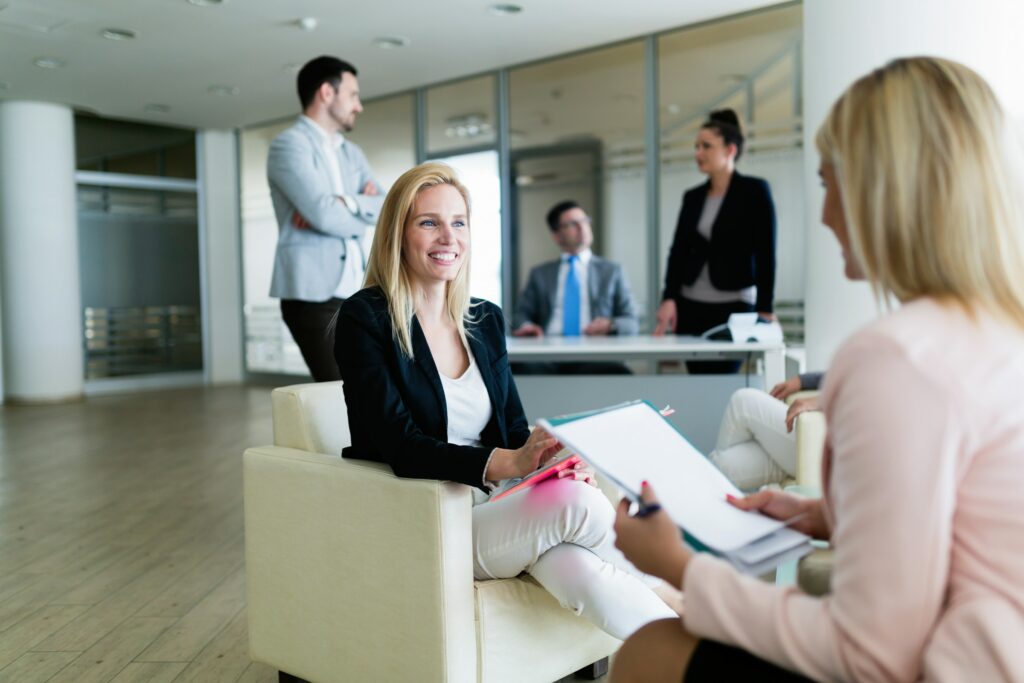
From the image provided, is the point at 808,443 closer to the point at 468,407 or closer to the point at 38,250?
the point at 468,407

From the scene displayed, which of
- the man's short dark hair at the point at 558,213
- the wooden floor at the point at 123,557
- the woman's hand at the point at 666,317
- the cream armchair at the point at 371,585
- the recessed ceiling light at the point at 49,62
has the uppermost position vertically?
the recessed ceiling light at the point at 49,62

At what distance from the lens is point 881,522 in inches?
34.9

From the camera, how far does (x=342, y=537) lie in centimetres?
200

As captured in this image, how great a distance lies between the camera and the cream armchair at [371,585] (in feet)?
6.07

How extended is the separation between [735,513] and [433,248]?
4.04 feet

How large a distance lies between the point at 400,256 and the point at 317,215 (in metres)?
1.34

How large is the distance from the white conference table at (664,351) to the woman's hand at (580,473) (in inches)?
62.1

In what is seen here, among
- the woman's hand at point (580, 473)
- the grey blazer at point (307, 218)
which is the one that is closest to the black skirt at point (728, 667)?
the woman's hand at point (580, 473)

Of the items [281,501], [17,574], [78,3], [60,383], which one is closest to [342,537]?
[281,501]

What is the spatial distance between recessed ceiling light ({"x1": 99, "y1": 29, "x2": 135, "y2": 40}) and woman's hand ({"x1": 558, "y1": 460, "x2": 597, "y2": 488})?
6452 millimetres

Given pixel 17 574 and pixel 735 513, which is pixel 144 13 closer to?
pixel 17 574

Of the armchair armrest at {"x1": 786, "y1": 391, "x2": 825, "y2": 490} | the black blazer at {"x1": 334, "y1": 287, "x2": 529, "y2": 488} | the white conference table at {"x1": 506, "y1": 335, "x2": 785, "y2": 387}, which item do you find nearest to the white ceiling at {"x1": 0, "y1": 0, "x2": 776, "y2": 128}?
the white conference table at {"x1": 506, "y1": 335, "x2": 785, "y2": 387}

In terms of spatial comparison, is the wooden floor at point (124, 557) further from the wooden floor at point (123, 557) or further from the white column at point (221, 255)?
the white column at point (221, 255)

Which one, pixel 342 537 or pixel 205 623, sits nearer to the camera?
pixel 342 537
